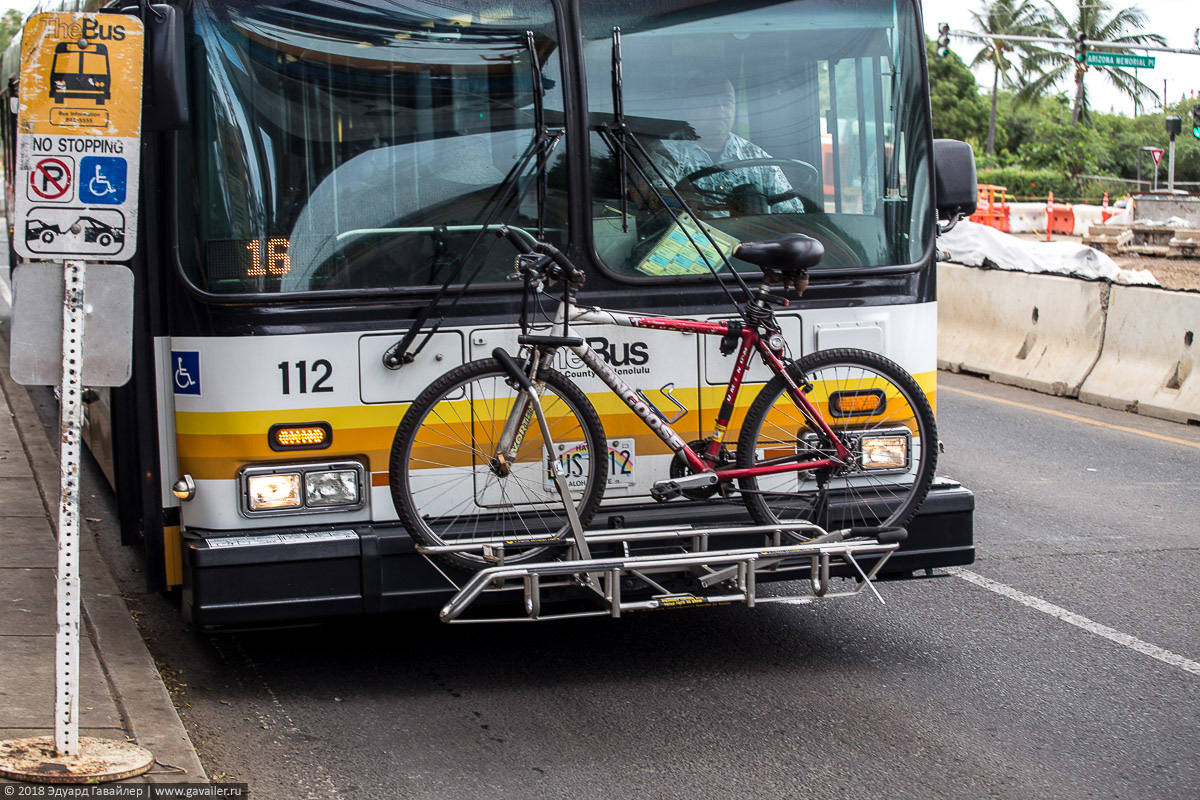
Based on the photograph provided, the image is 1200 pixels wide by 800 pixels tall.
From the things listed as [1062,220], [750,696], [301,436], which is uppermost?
[1062,220]

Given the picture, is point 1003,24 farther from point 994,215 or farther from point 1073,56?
point 994,215

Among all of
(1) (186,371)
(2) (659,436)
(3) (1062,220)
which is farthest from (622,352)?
(3) (1062,220)

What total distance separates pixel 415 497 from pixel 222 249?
1.13m

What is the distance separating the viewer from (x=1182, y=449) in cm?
1065

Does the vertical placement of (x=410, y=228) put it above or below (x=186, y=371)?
above

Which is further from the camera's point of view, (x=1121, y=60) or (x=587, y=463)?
(x=1121, y=60)

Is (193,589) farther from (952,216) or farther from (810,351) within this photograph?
(952,216)

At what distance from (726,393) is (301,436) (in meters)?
1.63

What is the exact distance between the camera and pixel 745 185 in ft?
18.3

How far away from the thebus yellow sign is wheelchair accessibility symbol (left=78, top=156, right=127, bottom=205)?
0.27 feet

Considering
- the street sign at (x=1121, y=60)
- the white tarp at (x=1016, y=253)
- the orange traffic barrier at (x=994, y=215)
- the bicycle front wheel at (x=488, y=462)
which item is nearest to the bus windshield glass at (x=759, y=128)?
the bicycle front wheel at (x=488, y=462)

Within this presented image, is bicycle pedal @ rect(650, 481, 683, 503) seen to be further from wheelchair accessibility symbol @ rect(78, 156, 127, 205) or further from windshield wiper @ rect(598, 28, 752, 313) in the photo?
wheelchair accessibility symbol @ rect(78, 156, 127, 205)

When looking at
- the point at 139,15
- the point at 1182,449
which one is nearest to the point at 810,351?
the point at 139,15

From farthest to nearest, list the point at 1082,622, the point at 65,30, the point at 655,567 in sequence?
Result: the point at 1082,622, the point at 655,567, the point at 65,30
